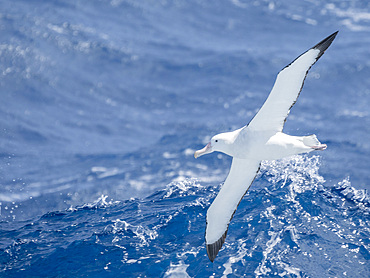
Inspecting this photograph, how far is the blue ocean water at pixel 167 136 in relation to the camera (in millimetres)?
11797

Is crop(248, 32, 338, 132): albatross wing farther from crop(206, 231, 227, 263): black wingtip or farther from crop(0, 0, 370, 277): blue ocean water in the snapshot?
crop(0, 0, 370, 277): blue ocean water

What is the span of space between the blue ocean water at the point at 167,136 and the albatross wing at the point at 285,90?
11.6 feet

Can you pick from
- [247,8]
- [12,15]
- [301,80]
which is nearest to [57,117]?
[12,15]

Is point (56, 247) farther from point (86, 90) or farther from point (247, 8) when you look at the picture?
point (247, 8)

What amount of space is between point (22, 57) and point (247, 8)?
10.5m

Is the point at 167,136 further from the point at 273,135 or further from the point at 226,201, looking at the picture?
the point at 273,135

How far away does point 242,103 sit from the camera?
63.6 ft

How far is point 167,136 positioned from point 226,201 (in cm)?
779

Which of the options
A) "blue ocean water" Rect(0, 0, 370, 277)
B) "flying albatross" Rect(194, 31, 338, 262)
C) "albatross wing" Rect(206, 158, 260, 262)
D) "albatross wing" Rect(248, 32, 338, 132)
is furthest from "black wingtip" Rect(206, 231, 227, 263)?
"albatross wing" Rect(248, 32, 338, 132)

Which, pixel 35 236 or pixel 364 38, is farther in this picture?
pixel 364 38

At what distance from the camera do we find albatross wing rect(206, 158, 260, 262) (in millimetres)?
10414

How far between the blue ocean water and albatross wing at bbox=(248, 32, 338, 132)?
3.54m

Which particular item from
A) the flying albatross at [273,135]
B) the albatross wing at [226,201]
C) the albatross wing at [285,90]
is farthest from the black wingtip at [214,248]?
the albatross wing at [285,90]

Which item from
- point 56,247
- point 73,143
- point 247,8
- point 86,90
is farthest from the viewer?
point 247,8
